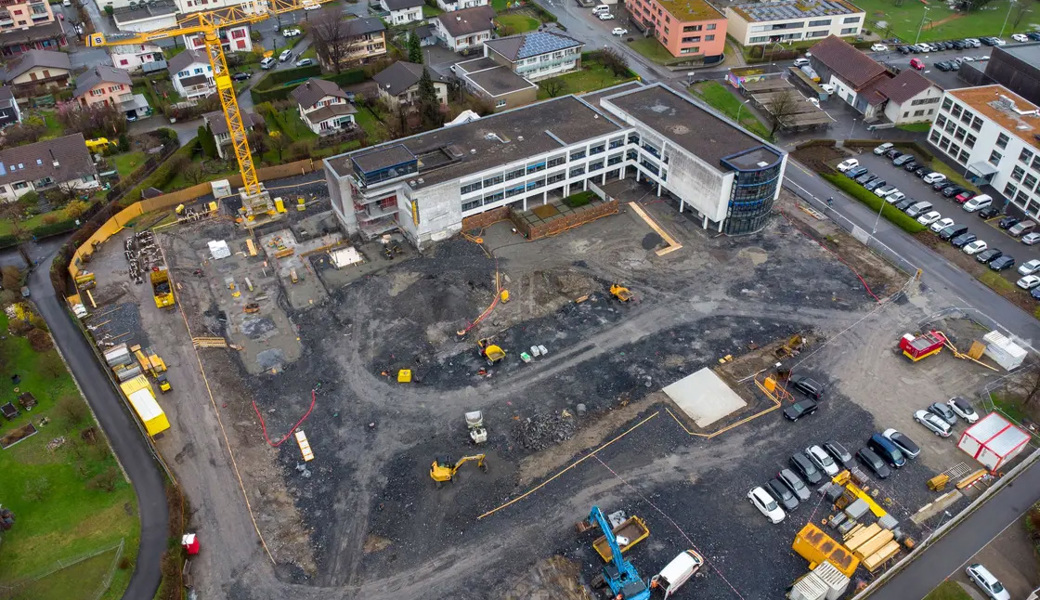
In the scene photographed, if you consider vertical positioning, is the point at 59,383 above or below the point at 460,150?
below

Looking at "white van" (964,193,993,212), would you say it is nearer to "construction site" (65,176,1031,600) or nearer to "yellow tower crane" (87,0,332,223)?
"construction site" (65,176,1031,600)

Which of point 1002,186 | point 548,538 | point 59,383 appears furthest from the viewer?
point 1002,186

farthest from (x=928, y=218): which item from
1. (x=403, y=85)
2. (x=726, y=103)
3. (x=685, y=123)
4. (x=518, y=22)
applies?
(x=518, y=22)

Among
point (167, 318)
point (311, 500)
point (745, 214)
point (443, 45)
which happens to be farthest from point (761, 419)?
point (443, 45)

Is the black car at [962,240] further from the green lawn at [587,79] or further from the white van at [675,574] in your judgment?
the green lawn at [587,79]

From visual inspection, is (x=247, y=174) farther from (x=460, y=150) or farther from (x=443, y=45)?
(x=443, y=45)

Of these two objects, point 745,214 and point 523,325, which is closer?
point 523,325
